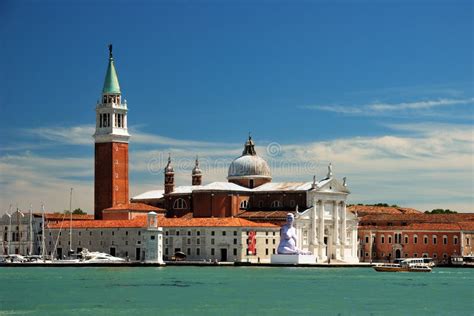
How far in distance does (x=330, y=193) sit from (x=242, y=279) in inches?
975

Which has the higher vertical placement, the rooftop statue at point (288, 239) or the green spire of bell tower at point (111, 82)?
the green spire of bell tower at point (111, 82)

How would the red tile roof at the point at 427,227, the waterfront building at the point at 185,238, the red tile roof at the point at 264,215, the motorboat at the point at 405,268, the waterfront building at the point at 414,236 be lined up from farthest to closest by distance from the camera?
1. the red tile roof at the point at 427,227
2. the waterfront building at the point at 414,236
3. the red tile roof at the point at 264,215
4. the waterfront building at the point at 185,238
5. the motorboat at the point at 405,268

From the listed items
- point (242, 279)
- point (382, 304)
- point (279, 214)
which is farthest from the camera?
point (279, 214)

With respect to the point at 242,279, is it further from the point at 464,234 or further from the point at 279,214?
the point at 464,234

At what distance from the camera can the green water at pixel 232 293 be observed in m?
37.5

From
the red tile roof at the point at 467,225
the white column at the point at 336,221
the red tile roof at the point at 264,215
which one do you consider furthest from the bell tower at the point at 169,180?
the red tile roof at the point at 467,225

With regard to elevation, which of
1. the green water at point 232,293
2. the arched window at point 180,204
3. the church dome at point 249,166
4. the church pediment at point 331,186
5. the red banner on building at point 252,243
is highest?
the church dome at point 249,166

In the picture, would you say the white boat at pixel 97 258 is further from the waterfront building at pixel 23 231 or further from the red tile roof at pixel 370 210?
the red tile roof at pixel 370 210

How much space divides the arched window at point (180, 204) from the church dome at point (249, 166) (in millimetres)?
3636

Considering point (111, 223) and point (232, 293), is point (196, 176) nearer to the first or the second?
point (111, 223)

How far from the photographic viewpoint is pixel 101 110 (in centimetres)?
Answer: 8162

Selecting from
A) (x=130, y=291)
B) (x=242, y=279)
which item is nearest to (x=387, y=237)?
(x=242, y=279)

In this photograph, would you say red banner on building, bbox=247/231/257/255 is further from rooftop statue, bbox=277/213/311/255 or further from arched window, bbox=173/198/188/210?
arched window, bbox=173/198/188/210

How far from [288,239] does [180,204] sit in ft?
44.5
